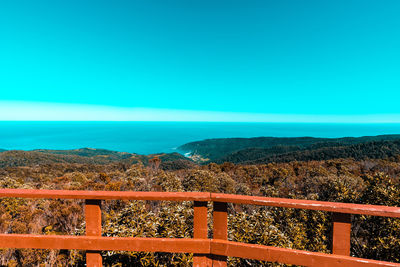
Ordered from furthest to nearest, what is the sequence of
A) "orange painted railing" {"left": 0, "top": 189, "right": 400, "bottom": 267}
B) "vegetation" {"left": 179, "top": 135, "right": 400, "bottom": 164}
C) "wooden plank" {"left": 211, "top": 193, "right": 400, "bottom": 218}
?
"vegetation" {"left": 179, "top": 135, "right": 400, "bottom": 164}, "orange painted railing" {"left": 0, "top": 189, "right": 400, "bottom": 267}, "wooden plank" {"left": 211, "top": 193, "right": 400, "bottom": 218}

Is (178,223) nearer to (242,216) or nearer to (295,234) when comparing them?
(242,216)

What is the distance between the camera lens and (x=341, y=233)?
5.39 feet

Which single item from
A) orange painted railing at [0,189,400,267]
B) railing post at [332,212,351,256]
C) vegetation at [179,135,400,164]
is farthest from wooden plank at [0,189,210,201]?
vegetation at [179,135,400,164]

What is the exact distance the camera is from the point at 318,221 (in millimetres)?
7062

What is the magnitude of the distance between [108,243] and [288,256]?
5.11ft

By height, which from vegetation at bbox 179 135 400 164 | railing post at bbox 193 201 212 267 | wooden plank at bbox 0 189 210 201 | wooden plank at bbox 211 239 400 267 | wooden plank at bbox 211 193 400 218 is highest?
wooden plank at bbox 0 189 210 201

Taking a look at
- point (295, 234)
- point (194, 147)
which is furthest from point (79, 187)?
point (194, 147)

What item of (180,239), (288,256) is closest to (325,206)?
(288,256)

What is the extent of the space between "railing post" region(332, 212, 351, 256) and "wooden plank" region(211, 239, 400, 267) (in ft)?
0.21

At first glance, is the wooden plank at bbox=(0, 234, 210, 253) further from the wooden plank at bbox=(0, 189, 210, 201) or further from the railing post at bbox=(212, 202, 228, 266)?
the wooden plank at bbox=(0, 189, 210, 201)

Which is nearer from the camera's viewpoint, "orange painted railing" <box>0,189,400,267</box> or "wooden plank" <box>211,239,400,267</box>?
"wooden plank" <box>211,239,400,267</box>

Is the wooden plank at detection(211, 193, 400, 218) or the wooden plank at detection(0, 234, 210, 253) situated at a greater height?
the wooden plank at detection(211, 193, 400, 218)

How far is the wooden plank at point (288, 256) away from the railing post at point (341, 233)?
6 centimetres

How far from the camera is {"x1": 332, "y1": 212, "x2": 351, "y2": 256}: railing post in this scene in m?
1.62
